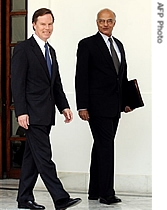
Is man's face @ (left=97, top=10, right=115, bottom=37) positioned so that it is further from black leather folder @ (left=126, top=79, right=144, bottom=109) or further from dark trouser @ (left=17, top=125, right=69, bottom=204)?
dark trouser @ (left=17, top=125, right=69, bottom=204)

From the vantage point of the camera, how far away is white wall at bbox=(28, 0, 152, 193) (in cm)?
711

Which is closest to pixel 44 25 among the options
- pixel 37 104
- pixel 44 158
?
pixel 37 104

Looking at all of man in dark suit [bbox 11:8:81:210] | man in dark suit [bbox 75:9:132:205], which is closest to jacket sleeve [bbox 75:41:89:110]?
man in dark suit [bbox 75:9:132:205]

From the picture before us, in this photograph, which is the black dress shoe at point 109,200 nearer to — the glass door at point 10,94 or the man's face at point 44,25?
the man's face at point 44,25

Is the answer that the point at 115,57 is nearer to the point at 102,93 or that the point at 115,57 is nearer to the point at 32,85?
the point at 102,93

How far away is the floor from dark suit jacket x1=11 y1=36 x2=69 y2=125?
941mm

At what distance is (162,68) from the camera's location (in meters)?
3.77

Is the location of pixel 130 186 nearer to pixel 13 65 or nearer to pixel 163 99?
pixel 13 65

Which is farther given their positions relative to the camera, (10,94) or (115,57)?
(10,94)

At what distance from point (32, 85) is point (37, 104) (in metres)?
0.17

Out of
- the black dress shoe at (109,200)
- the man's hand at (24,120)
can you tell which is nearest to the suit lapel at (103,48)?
the man's hand at (24,120)

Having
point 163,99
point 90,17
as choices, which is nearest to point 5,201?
point 90,17

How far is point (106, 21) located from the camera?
6.37 meters

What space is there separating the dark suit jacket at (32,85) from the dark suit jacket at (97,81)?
52 cm
